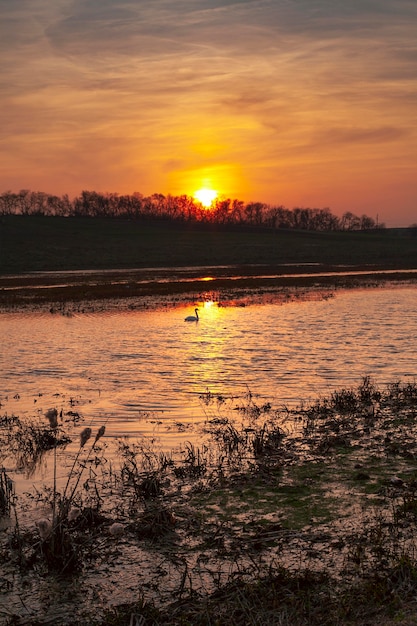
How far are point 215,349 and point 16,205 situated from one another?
16651 centimetres

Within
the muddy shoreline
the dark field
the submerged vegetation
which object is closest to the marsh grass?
the submerged vegetation

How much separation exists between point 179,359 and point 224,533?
12319 millimetres

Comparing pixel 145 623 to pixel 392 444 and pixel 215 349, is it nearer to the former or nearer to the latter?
pixel 392 444

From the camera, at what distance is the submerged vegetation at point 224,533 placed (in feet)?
Result: 18.5

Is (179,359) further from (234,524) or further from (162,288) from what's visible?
(162,288)

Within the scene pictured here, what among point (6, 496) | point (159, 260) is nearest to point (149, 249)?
point (159, 260)

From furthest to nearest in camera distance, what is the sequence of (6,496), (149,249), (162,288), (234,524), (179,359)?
(149,249), (162,288), (179,359), (6,496), (234,524)

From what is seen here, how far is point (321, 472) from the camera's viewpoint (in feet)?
29.4

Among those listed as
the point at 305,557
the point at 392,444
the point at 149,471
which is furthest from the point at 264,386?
the point at 305,557

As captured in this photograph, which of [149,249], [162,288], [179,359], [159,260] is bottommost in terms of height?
[179,359]

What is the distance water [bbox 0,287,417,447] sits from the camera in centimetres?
1386

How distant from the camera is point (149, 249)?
322 feet

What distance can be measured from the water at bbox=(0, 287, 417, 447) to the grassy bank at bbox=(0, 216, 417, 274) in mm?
47068

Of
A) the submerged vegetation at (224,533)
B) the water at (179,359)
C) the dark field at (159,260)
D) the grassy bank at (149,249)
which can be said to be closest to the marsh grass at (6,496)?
the submerged vegetation at (224,533)
